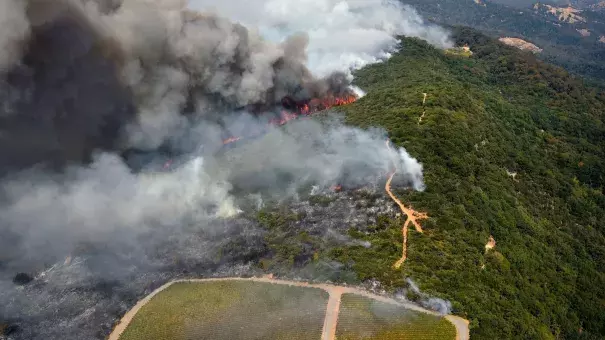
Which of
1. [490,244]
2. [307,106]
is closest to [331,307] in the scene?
[490,244]

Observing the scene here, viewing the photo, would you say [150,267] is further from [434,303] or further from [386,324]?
[434,303]

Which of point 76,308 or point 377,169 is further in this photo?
point 377,169

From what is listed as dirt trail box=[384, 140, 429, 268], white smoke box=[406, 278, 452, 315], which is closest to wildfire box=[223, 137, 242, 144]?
dirt trail box=[384, 140, 429, 268]

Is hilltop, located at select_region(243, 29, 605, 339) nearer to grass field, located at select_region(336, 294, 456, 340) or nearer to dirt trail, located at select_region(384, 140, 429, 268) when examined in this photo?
dirt trail, located at select_region(384, 140, 429, 268)

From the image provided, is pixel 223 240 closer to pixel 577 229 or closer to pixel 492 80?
pixel 577 229

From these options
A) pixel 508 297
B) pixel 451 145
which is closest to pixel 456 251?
pixel 508 297
